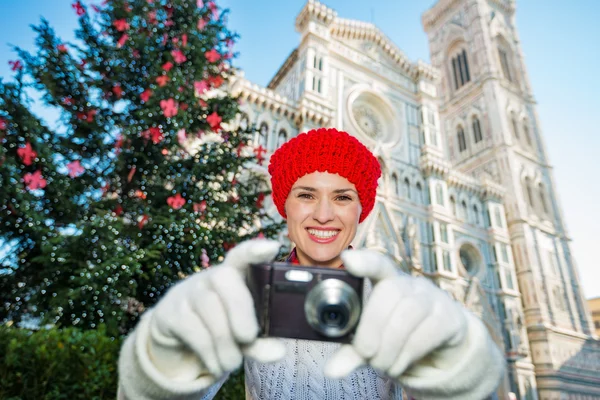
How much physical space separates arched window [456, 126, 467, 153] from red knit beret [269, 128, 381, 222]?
26085 millimetres

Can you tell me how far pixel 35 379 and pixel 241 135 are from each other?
4323 millimetres

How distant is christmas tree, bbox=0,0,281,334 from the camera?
169 inches

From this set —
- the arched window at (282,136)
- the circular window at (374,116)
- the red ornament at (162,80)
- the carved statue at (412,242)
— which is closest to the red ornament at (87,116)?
the red ornament at (162,80)

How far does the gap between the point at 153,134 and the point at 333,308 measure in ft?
16.1

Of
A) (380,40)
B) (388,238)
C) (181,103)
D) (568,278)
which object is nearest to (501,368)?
(181,103)

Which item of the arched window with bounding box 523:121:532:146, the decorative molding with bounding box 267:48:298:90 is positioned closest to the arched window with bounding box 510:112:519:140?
the arched window with bounding box 523:121:532:146

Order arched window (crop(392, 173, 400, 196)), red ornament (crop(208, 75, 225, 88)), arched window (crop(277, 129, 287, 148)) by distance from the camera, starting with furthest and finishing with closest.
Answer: arched window (crop(392, 173, 400, 196)) → arched window (crop(277, 129, 287, 148)) → red ornament (crop(208, 75, 225, 88))

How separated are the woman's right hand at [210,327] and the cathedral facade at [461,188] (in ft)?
44.4

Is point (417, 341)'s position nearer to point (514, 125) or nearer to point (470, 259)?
point (470, 259)

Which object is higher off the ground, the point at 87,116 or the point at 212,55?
the point at 212,55

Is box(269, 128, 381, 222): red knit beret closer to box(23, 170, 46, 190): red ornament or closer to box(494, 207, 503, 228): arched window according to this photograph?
box(23, 170, 46, 190): red ornament

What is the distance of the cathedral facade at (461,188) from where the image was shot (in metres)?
16.4

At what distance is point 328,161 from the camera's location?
5.85 ft

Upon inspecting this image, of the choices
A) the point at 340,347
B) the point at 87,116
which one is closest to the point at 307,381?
the point at 340,347
